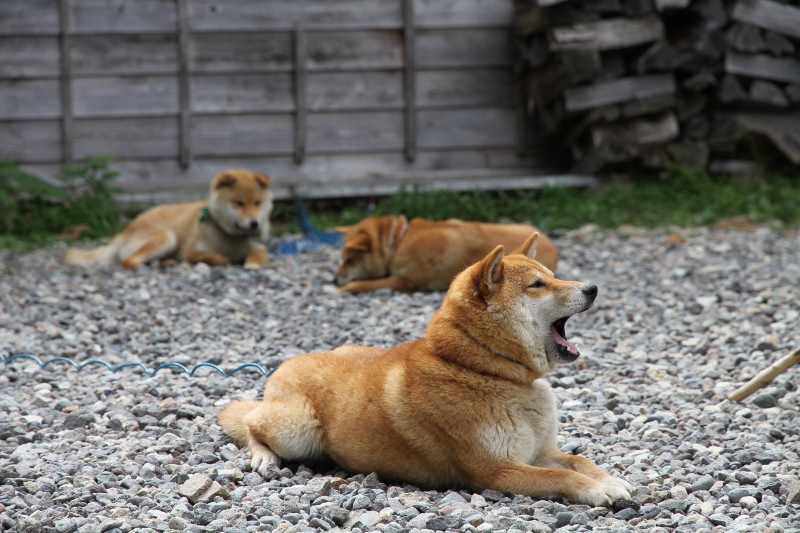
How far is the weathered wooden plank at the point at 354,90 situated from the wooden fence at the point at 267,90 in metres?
0.02

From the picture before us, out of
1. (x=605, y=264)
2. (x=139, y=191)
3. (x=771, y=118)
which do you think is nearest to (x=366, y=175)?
(x=139, y=191)

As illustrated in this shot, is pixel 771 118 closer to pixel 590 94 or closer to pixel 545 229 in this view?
pixel 590 94

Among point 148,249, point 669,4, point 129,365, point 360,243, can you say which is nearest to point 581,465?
point 129,365

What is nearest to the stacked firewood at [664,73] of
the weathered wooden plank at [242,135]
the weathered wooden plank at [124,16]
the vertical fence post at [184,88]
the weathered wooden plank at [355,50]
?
the weathered wooden plank at [355,50]

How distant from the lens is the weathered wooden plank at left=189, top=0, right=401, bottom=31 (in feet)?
31.6

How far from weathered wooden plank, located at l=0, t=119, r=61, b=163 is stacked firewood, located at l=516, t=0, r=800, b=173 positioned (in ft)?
18.8

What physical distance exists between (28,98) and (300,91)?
3.18 metres

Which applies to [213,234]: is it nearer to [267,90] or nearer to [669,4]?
[267,90]

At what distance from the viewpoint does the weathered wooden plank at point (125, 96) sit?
951cm

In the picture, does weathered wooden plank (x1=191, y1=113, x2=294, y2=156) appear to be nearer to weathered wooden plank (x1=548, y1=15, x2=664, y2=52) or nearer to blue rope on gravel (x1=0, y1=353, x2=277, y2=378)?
weathered wooden plank (x1=548, y1=15, x2=664, y2=52)

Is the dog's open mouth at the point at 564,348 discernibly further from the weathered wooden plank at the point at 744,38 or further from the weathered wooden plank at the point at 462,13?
the weathered wooden plank at the point at 462,13

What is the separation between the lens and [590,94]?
9.28 m

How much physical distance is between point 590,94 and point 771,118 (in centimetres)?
233

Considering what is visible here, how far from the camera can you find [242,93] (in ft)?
32.0
